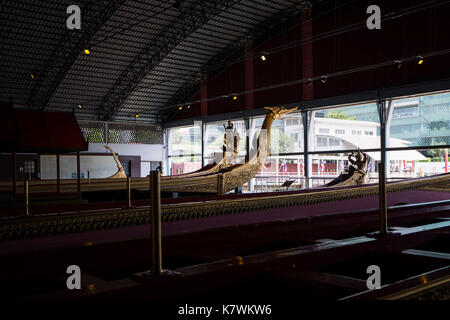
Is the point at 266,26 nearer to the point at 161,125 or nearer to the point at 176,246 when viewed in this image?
the point at 161,125

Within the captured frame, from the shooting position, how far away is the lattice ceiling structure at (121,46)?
38.9 ft

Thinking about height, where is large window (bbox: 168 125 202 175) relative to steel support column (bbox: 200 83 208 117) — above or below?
below

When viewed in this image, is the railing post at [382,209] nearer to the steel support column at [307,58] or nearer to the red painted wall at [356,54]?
the red painted wall at [356,54]

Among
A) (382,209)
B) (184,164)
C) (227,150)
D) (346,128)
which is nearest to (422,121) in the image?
(346,128)

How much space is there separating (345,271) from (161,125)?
699 inches

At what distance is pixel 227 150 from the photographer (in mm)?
7242

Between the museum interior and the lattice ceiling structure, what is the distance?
0.23 feet

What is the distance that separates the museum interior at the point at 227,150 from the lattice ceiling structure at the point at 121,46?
7 cm

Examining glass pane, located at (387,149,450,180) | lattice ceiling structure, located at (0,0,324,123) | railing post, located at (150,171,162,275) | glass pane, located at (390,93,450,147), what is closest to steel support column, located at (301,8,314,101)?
lattice ceiling structure, located at (0,0,324,123)

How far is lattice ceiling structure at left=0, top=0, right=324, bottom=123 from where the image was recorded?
11844 mm

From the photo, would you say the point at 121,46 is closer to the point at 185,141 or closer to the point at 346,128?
the point at 185,141

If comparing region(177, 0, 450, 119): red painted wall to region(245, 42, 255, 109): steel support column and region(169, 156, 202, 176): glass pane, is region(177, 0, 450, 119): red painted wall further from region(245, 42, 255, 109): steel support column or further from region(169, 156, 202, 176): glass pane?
region(169, 156, 202, 176): glass pane

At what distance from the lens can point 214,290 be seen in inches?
36.4

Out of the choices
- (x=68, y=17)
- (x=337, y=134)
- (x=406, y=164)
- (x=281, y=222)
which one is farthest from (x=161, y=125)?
(x=281, y=222)
